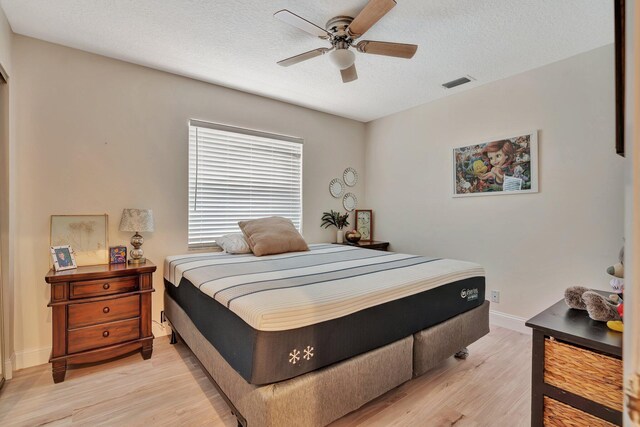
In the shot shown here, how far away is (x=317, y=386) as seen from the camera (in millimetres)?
1365

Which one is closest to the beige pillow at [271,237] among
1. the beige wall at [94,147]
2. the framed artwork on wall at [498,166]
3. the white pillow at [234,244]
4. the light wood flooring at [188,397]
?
the white pillow at [234,244]

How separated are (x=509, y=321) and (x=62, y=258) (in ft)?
13.1

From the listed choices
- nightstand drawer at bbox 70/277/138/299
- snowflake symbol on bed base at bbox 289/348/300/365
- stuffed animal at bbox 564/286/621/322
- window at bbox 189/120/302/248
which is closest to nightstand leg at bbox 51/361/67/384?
nightstand drawer at bbox 70/277/138/299

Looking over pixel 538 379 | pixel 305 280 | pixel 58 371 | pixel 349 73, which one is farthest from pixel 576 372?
pixel 58 371

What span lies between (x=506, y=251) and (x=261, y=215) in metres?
2.67

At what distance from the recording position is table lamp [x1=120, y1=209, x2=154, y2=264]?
94.9 inches

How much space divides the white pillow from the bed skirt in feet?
3.19

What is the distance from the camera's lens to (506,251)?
2975 mm

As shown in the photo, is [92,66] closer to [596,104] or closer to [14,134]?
[14,134]

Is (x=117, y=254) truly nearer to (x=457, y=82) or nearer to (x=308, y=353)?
(x=308, y=353)

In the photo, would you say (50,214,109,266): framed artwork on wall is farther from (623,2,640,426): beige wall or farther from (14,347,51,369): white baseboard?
(623,2,640,426): beige wall

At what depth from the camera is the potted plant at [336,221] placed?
4.05 m

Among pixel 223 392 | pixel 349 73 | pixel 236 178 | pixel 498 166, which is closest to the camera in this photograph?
pixel 223 392

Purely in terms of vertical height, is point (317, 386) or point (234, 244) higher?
point (234, 244)
